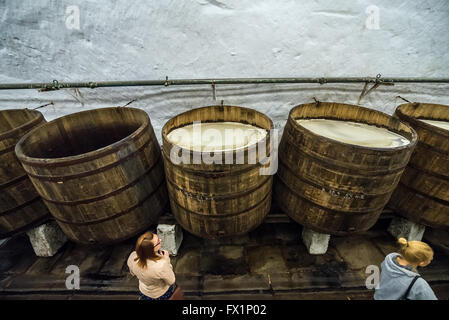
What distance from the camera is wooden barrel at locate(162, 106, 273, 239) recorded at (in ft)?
6.38

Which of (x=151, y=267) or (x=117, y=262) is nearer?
(x=151, y=267)

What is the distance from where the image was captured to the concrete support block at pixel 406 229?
9.51ft

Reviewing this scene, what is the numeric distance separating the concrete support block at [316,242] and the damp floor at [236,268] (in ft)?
0.33

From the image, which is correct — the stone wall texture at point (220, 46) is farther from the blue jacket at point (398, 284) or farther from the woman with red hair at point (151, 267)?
the blue jacket at point (398, 284)

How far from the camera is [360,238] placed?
3.19 meters

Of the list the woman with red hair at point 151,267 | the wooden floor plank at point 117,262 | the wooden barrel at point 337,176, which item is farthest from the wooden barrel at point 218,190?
the wooden floor plank at point 117,262

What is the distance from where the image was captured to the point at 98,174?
6.70 feet

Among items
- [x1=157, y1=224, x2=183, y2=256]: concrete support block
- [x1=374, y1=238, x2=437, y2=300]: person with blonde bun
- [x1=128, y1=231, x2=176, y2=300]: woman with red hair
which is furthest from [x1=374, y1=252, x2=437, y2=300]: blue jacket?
[x1=157, y1=224, x2=183, y2=256]: concrete support block

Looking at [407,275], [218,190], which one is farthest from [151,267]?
[407,275]

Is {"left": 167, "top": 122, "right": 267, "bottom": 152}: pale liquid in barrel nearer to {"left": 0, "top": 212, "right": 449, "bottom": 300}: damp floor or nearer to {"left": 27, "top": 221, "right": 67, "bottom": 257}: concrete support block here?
{"left": 0, "top": 212, "right": 449, "bottom": 300}: damp floor

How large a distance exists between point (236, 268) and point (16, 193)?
9.51ft

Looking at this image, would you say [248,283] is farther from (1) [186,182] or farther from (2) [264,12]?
(2) [264,12]

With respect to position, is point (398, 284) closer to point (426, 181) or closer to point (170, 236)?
point (426, 181)

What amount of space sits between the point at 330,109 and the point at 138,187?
278 cm
